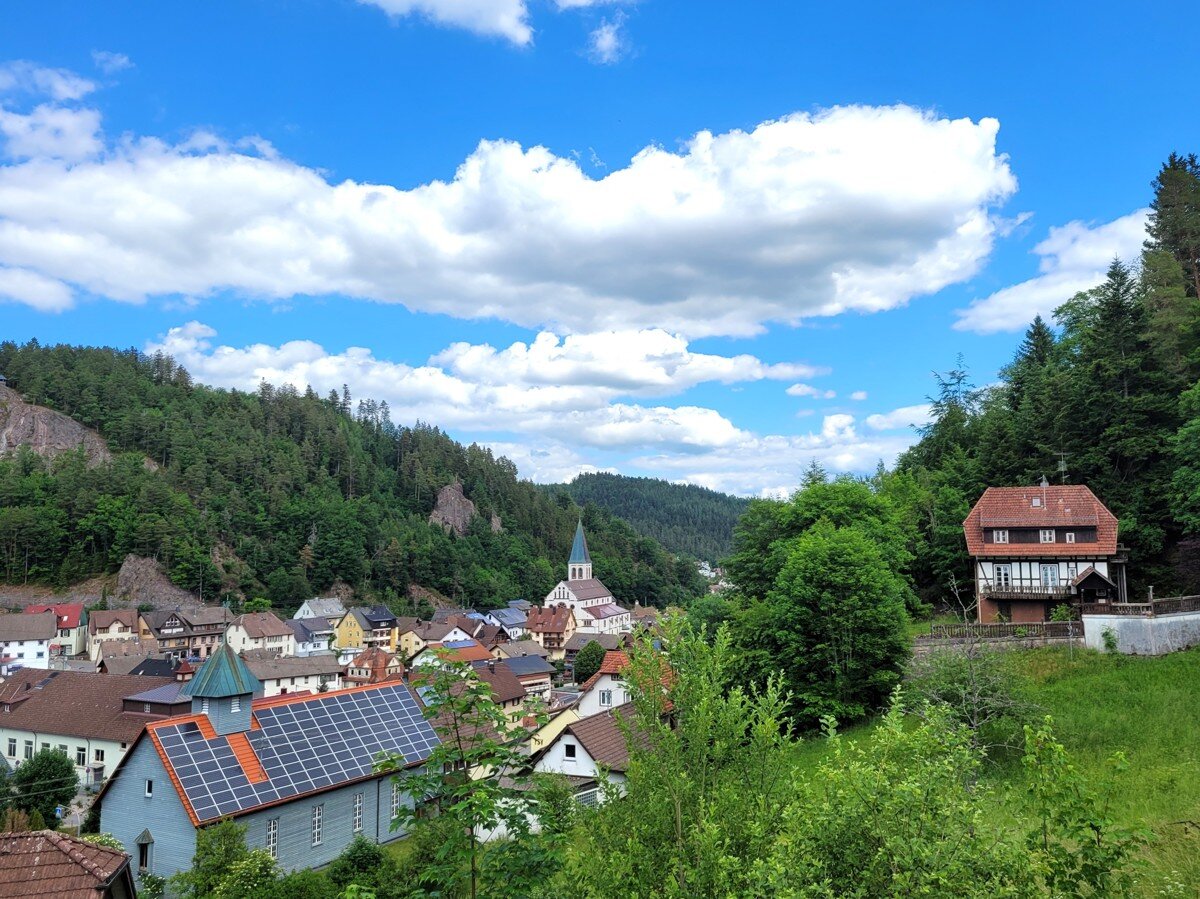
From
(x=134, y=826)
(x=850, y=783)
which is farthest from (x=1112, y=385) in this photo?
(x=134, y=826)

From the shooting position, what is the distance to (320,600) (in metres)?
108

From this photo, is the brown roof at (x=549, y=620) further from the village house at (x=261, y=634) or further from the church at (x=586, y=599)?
the village house at (x=261, y=634)

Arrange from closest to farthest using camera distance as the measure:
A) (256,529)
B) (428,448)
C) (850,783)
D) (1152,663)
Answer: (850,783), (1152,663), (256,529), (428,448)

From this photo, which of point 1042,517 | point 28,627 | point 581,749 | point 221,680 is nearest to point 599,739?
point 581,749

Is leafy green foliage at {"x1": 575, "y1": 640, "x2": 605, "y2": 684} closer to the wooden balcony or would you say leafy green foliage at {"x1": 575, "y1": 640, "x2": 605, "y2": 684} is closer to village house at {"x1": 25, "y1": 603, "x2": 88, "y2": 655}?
the wooden balcony

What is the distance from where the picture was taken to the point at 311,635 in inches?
3703

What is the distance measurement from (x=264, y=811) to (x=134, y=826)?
468 centimetres

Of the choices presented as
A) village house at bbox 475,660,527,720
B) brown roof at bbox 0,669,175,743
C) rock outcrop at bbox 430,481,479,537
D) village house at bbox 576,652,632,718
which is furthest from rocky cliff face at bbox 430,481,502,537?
village house at bbox 576,652,632,718

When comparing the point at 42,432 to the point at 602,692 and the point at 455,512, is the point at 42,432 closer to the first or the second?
the point at 455,512

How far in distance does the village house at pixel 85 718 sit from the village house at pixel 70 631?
45.7m

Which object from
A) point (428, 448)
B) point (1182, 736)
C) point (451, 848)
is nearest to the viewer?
point (451, 848)

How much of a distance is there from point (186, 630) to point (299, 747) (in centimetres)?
7474

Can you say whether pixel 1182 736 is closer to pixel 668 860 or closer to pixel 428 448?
pixel 668 860

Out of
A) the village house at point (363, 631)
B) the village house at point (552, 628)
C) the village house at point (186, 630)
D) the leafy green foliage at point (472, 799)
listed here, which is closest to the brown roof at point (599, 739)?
the leafy green foliage at point (472, 799)
